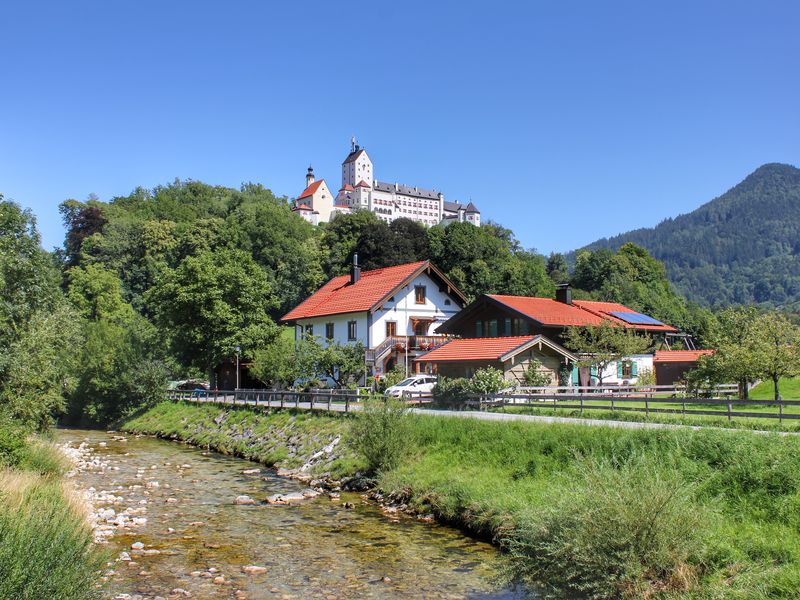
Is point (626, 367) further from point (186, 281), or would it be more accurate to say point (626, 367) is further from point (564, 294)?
point (186, 281)

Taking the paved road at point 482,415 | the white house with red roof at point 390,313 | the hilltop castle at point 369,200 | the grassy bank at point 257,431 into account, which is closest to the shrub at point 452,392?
the paved road at point 482,415

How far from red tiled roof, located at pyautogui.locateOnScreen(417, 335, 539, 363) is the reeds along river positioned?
13249mm

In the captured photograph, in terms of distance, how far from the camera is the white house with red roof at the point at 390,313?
4622 centimetres

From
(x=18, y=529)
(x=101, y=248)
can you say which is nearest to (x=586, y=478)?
(x=18, y=529)

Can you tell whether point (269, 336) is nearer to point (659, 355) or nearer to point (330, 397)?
point (330, 397)

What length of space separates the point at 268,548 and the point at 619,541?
8.96 m

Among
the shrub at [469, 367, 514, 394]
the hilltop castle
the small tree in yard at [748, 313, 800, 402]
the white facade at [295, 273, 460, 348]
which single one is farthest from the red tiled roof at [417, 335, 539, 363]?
the hilltop castle

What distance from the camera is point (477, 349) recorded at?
35.8 metres

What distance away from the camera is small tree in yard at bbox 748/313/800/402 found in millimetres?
29859

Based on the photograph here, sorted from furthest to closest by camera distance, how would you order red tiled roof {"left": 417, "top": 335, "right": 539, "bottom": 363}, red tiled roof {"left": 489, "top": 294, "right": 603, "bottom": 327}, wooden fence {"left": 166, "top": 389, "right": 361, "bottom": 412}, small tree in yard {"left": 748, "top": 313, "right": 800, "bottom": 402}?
red tiled roof {"left": 489, "top": 294, "right": 603, "bottom": 327}, red tiled roof {"left": 417, "top": 335, "right": 539, "bottom": 363}, wooden fence {"left": 166, "top": 389, "right": 361, "bottom": 412}, small tree in yard {"left": 748, "top": 313, "right": 800, "bottom": 402}

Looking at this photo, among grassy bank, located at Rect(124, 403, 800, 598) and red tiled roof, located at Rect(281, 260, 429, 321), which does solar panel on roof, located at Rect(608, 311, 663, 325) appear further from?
grassy bank, located at Rect(124, 403, 800, 598)

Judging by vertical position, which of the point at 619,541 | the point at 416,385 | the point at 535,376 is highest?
the point at 535,376

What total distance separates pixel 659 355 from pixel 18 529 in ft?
147

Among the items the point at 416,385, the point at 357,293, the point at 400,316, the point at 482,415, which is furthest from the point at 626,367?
the point at 482,415
